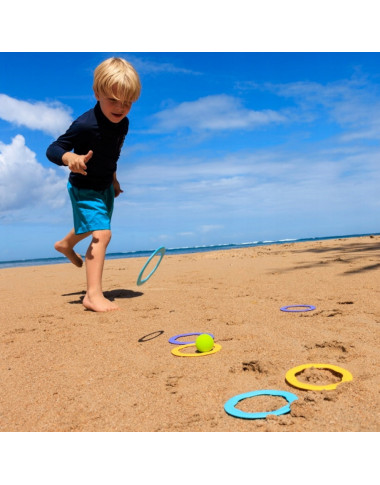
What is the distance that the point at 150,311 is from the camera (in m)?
3.44

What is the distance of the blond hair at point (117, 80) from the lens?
333 cm

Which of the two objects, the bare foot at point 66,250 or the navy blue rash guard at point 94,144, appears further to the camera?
the bare foot at point 66,250

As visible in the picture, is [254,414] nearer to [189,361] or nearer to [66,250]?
[189,361]

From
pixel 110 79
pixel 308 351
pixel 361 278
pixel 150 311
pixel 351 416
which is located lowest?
pixel 351 416

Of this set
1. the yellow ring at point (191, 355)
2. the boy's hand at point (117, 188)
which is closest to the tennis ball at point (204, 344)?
the yellow ring at point (191, 355)

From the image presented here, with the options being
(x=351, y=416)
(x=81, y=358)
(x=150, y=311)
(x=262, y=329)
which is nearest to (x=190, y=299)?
(x=150, y=311)

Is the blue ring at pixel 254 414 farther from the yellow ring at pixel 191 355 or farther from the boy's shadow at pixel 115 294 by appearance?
the boy's shadow at pixel 115 294

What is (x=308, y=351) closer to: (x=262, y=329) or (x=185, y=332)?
(x=262, y=329)

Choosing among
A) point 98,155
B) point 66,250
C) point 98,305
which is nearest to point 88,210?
point 98,155

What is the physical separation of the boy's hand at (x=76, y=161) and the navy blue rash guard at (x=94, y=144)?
104mm

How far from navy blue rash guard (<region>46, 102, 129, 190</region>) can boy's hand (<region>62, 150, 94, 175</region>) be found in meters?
0.10

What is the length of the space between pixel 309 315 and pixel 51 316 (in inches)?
84.2

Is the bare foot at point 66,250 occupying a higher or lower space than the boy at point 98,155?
lower

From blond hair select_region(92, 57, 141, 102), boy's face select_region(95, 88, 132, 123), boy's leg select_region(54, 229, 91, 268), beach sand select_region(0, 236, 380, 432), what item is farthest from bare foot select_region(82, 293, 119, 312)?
blond hair select_region(92, 57, 141, 102)
